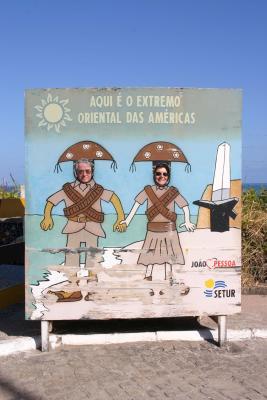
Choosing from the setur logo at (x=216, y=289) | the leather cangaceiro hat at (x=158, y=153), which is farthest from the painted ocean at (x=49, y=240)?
the setur logo at (x=216, y=289)

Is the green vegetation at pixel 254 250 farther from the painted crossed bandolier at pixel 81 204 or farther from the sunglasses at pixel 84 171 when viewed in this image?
the sunglasses at pixel 84 171

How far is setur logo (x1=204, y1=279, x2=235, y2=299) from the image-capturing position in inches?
202

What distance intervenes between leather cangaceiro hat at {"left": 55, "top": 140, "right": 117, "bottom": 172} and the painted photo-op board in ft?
0.03

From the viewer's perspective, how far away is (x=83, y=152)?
4.96 m

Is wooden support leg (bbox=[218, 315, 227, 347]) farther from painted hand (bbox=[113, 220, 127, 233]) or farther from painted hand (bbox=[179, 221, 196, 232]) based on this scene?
painted hand (bbox=[113, 220, 127, 233])

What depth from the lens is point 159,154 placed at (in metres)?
5.01

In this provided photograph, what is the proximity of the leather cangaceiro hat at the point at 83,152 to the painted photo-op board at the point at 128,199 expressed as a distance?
10 mm

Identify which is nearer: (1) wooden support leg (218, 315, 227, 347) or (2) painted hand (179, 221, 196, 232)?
(2) painted hand (179, 221, 196, 232)

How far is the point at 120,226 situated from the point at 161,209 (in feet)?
1.52

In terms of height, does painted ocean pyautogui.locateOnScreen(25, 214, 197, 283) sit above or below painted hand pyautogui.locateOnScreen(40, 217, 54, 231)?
below

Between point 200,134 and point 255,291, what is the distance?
3.74 meters

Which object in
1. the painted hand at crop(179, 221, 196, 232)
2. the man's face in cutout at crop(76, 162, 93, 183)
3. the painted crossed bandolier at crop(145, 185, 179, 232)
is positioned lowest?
the painted hand at crop(179, 221, 196, 232)

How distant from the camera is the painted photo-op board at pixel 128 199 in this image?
4945mm

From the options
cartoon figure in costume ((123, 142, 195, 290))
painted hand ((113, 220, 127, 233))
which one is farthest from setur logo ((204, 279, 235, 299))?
painted hand ((113, 220, 127, 233))
